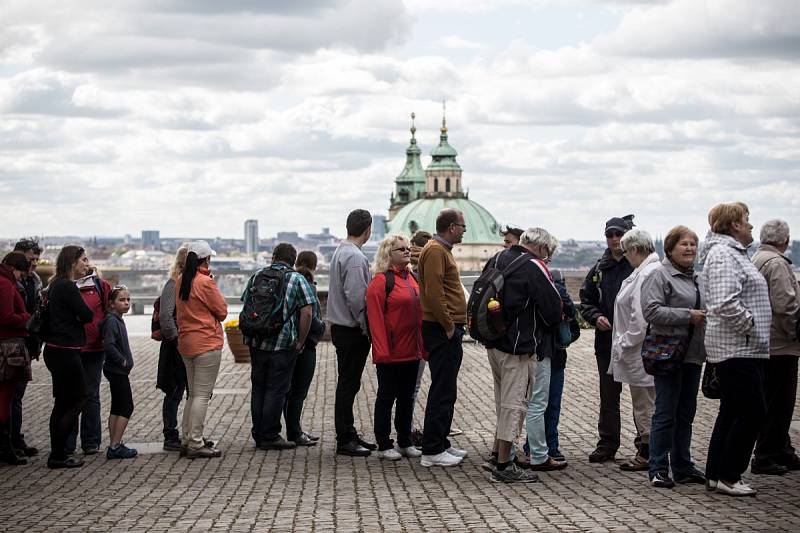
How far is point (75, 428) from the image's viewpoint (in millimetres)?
10320

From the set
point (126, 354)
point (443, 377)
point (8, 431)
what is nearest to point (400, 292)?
point (443, 377)

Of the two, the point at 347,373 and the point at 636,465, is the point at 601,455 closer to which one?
the point at 636,465

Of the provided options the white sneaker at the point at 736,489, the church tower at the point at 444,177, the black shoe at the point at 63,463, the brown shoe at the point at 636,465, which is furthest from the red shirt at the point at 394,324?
the church tower at the point at 444,177

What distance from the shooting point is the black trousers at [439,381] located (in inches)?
378

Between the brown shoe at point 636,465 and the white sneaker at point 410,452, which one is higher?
the brown shoe at point 636,465

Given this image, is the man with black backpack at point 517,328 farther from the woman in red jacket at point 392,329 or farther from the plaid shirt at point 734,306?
the plaid shirt at point 734,306

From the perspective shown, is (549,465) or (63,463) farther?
(63,463)

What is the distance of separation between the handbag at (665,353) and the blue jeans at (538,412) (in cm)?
93

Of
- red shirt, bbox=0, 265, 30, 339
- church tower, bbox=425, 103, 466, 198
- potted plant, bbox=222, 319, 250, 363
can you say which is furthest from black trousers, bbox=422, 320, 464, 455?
church tower, bbox=425, 103, 466, 198

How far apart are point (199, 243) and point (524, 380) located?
2.95 metres

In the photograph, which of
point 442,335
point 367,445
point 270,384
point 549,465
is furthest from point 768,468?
point 270,384

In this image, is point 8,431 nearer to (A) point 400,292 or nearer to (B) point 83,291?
(B) point 83,291

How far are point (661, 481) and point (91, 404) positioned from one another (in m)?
4.60

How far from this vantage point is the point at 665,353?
336 inches
